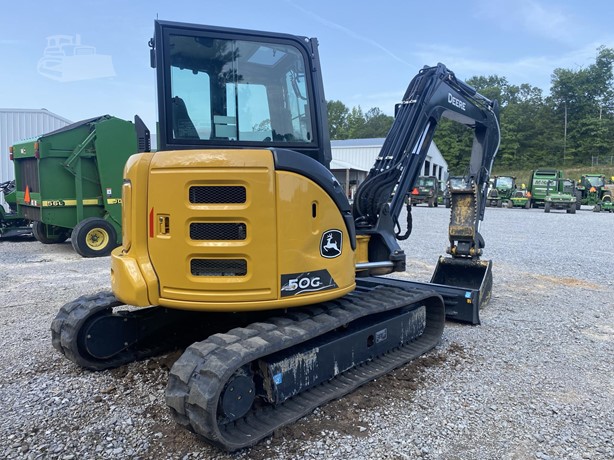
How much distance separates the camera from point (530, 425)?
339cm

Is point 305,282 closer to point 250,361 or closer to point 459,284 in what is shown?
point 250,361

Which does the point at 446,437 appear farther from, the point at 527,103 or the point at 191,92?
the point at 527,103

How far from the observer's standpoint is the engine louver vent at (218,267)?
127 inches

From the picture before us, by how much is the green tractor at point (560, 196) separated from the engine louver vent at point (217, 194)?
27.5 metres

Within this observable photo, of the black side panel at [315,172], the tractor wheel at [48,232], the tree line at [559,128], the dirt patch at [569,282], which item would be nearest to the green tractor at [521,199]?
the dirt patch at [569,282]

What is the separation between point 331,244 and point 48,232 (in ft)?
35.3

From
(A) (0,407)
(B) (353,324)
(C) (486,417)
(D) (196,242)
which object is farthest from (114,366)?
(C) (486,417)

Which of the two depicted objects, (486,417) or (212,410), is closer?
(212,410)

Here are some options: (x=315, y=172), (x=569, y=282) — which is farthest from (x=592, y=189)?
(x=315, y=172)

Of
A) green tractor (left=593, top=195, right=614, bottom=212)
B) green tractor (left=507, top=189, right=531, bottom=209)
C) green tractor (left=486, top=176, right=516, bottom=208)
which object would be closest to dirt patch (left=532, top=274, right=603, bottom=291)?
green tractor (left=507, top=189, right=531, bottom=209)

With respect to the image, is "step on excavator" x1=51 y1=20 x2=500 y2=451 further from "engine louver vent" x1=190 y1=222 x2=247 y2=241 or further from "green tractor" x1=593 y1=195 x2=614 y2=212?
"green tractor" x1=593 y1=195 x2=614 y2=212

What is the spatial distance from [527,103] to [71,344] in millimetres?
82479

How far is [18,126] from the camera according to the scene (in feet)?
67.1

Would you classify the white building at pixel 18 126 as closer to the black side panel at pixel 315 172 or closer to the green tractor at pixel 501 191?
the black side panel at pixel 315 172
